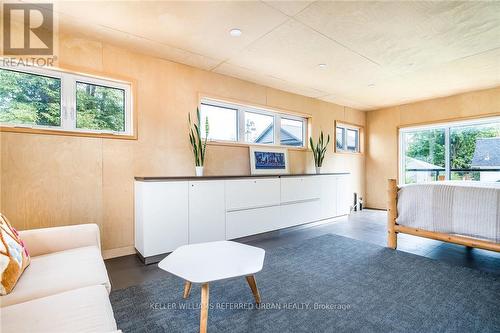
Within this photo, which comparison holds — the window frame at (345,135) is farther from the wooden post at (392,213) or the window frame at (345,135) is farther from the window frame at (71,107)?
the window frame at (71,107)

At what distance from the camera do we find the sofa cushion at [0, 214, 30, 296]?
1177 millimetres

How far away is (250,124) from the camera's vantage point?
4.04 metres

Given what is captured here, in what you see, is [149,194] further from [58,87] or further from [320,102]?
[320,102]

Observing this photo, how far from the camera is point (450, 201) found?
99.1 inches

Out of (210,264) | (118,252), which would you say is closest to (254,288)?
(210,264)

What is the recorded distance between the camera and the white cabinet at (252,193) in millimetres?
3074

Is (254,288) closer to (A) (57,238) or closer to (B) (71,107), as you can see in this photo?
(A) (57,238)

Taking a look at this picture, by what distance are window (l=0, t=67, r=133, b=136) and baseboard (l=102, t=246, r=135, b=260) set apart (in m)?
1.36

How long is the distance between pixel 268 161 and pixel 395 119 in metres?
3.58

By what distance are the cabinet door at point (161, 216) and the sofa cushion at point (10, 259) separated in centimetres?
105

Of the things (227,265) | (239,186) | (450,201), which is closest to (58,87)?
(239,186)

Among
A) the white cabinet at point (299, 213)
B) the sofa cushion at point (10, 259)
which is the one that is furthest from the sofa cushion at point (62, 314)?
the white cabinet at point (299, 213)

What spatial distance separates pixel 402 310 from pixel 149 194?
94.2 inches

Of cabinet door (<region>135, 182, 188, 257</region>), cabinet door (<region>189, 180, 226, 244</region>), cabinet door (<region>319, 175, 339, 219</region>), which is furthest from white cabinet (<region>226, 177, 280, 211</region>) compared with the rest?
cabinet door (<region>319, 175, 339, 219</region>)
